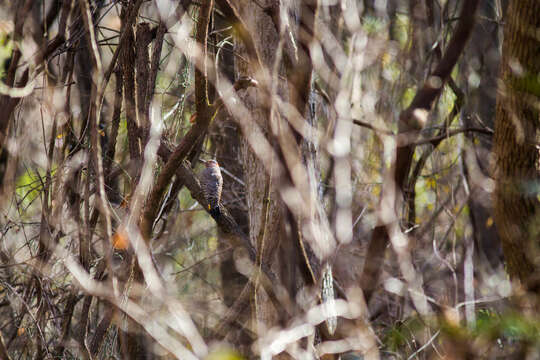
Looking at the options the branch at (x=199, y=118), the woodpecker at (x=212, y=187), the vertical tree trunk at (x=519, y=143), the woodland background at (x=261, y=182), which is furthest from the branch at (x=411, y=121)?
the woodpecker at (x=212, y=187)

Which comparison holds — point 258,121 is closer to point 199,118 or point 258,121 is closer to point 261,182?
point 261,182

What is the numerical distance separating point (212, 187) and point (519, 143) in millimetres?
1626

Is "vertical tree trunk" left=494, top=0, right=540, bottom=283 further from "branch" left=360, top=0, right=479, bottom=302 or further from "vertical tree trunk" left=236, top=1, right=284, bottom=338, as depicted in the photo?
"vertical tree trunk" left=236, top=1, right=284, bottom=338

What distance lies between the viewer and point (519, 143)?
289 centimetres

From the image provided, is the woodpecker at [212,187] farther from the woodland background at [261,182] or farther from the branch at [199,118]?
the branch at [199,118]

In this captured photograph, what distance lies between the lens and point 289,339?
1889 millimetres

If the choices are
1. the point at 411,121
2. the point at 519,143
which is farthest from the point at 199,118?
the point at 519,143

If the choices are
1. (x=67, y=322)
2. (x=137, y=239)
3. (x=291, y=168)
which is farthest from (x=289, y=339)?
(x=67, y=322)

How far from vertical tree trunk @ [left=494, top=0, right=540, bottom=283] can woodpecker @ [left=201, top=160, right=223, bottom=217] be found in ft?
4.78

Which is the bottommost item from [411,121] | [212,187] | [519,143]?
[212,187]

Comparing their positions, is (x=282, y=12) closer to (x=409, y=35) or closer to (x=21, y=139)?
(x=21, y=139)

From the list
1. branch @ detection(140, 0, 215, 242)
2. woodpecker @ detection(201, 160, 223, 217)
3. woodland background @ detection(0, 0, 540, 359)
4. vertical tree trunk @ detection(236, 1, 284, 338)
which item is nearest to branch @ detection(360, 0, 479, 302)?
woodland background @ detection(0, 0, 540, 359)

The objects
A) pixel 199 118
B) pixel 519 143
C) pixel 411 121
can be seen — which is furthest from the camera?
pixel 519 143

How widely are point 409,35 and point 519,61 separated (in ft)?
11.6
